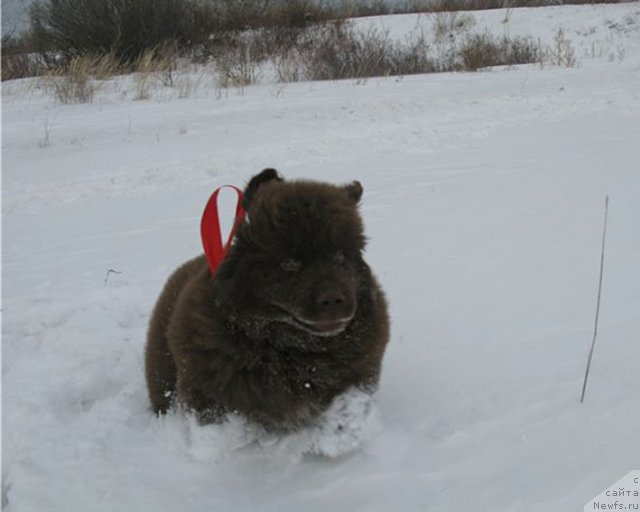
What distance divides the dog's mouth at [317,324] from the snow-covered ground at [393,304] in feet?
1.87

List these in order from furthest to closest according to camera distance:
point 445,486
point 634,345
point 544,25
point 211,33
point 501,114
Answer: point 544,25 → point 211,33 → point 501,114 → point 634,345 → point 445,486

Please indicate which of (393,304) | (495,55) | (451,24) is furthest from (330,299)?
(451,24)

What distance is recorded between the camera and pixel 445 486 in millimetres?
2076

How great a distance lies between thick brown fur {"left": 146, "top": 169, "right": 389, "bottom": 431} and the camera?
7.09ft

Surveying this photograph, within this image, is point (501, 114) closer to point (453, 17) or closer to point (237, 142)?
point (237, 142)

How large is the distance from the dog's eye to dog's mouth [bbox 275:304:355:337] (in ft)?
0.47

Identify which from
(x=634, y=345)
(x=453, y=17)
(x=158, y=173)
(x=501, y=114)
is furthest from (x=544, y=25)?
(x=634, y=345)

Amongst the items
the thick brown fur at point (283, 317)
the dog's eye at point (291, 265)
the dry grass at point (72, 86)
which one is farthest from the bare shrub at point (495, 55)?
the dog's eye at point (291, 265)

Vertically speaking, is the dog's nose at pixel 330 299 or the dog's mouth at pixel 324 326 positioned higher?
the dog's nose at pixel 330 299

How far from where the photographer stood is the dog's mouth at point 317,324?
2.08m

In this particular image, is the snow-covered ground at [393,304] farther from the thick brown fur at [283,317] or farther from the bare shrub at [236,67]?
the bare shrub at [236,67]

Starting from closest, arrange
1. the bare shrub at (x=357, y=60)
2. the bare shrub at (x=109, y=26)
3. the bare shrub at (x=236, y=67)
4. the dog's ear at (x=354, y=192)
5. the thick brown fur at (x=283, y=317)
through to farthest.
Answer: the thick brown fur at (x=283, y=317)
the dog's ear at (x=354, y=192)
the bare shrub at (x=236, y=67)
the bare shrub at (x=357, y=60)
the bare shrub at (x=109, y=26)

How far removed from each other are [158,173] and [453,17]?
62.1 feet

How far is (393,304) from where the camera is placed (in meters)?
3.72
